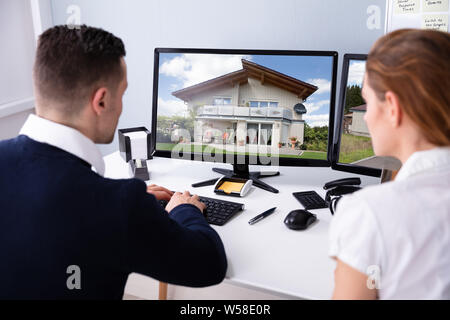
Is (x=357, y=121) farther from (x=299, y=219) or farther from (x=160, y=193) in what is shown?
(x=160, y=193)

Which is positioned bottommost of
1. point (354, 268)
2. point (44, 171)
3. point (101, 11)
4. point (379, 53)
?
point (354, 268)

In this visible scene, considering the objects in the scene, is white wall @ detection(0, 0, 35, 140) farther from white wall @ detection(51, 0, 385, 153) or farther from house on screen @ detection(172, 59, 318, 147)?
house on screen @ detection(172, 59, 318, 147)

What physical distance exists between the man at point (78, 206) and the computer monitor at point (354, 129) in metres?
0.68

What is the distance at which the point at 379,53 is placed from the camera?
2.65 ft

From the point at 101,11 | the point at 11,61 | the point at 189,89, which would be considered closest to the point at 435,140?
the point at 189,89

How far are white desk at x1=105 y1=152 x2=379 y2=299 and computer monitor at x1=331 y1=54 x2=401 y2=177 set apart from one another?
16cm

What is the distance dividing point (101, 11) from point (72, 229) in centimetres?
156

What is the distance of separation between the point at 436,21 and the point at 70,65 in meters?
1.24

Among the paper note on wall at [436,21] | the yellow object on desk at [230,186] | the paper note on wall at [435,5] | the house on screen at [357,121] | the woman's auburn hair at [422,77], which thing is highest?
the paper note on wall at [435,5]

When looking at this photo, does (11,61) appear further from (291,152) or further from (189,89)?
(291,152)

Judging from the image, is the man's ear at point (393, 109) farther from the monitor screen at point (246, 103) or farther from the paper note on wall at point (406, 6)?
the paper note on wall at point (406, 6)

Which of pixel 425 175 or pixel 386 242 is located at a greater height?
pixel 425 175

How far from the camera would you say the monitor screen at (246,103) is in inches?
58.6

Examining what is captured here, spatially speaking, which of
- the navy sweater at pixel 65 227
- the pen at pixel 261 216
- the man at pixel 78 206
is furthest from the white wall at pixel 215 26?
the navy sweater at pixel 65 227
